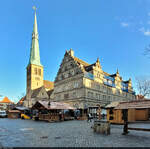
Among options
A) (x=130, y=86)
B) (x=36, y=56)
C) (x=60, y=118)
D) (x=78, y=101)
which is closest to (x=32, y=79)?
(x=36, y=56)

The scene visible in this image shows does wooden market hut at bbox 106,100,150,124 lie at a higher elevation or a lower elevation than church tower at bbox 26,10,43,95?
lower

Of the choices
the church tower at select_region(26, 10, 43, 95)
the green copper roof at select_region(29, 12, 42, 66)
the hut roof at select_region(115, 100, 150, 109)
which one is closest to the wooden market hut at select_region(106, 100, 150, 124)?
the hut roof at select_region(115, 100, 150, 109)

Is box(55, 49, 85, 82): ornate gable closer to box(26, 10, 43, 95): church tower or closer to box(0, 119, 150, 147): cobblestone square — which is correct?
box(26, 10, 43, 95): church tower

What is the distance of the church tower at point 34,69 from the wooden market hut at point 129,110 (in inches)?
2478

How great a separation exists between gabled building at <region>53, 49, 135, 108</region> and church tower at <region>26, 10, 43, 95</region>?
30651 mm

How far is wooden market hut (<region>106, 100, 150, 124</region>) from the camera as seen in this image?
12383 mm

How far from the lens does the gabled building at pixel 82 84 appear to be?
44938 mm

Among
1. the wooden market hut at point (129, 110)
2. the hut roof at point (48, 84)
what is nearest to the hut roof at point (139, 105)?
the wooden market hut at point (129, 110)

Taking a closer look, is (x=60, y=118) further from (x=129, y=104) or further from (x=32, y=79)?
(x=32, y=79)

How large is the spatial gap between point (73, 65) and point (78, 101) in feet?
38.2

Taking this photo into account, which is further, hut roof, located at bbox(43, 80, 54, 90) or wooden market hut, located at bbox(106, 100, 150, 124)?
hut roof, located at bbox(43, 80, 54, 90)

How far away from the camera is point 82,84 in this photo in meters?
44.3

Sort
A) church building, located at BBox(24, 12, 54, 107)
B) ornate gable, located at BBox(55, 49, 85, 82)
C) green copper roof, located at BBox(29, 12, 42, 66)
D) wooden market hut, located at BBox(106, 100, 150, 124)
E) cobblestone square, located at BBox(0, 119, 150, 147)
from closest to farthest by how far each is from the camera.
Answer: cobblestone square, located at BBox(0, 119, 150, 147)
wooden market hut, located at BBox(106, 100, 150, 124)
ornate gable, located at BBox(55, 49, 85, 82)
church building, located at BBox(24, 12, 54, 107)
green copper roof, located at BBox(29, 12, 42, 66)

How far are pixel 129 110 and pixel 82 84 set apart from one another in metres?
20.8
